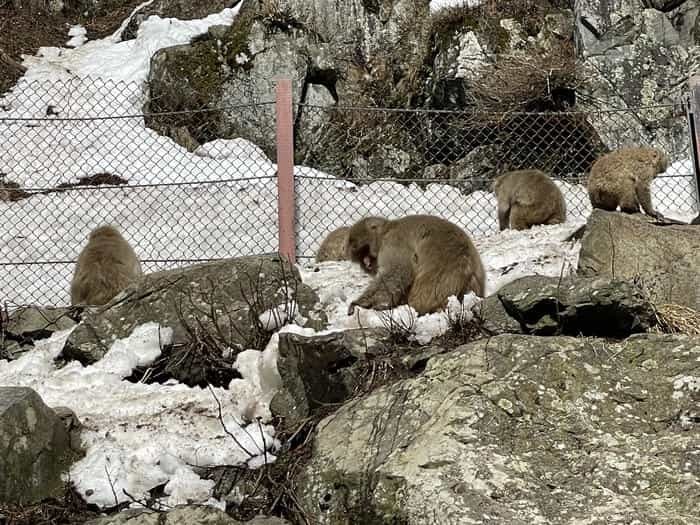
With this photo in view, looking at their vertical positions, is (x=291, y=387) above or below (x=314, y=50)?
below

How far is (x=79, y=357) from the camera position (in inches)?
218

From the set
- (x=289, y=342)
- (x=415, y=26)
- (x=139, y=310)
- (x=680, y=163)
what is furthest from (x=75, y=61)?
(x=289, y=342)

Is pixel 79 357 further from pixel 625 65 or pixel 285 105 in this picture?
→ pixel 625 65

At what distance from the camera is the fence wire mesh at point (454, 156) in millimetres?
10141

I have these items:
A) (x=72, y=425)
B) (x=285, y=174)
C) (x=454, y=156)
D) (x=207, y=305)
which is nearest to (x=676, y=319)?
(x=207, y=305)

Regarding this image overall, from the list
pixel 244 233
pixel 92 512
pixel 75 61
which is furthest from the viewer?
pixel 75 61

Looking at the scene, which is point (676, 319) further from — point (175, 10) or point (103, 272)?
point (175, 10)

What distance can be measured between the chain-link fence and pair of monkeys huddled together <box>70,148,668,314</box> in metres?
0.65

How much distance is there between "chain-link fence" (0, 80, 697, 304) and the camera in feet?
32.4

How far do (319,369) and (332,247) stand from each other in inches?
167

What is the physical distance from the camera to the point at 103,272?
7094 mm

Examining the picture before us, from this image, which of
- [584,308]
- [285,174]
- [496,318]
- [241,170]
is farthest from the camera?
[241,170]

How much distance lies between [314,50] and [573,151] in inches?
163

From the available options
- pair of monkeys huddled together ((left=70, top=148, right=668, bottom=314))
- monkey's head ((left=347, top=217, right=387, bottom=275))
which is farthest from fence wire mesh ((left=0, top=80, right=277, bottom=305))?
monkey's head ((left=347, top=217, right=387, bottom=275))
